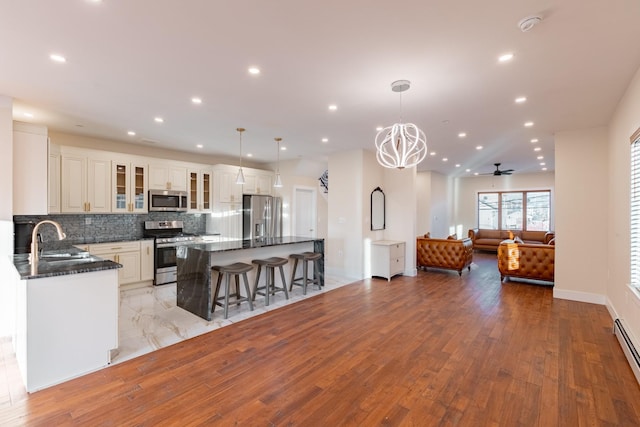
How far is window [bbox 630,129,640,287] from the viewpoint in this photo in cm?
301

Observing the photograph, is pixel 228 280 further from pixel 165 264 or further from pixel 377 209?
pixel 377 209

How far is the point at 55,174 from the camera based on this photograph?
470cm

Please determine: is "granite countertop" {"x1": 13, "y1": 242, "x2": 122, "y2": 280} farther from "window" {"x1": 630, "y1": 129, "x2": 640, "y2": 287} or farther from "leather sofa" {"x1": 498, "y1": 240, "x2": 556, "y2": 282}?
"leather sofa" {"x1": 498, "y1": 240, "x2": 556, "y2": 282}

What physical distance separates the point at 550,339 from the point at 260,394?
324cm

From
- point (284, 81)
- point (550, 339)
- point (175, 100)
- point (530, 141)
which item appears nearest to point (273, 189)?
point (175, 100)

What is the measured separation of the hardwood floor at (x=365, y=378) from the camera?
2080mm

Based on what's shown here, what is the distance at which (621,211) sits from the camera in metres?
3.60

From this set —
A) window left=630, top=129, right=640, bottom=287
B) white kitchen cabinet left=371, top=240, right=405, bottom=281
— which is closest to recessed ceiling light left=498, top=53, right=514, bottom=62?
window left=630, top=129, right=640, bottom=287

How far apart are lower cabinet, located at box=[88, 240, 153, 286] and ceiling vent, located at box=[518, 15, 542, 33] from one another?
5.95 metres

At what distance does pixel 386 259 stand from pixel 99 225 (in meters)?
5.55

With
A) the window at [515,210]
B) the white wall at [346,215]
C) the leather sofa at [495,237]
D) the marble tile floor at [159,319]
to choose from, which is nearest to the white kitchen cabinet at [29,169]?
the marble tile floor at [159,319]

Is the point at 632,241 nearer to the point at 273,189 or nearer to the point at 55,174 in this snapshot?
the point at 273,189

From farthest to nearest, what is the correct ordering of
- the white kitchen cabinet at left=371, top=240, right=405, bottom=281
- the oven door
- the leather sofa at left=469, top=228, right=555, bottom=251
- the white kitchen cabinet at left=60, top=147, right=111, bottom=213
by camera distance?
the leather sofa at left=469, top=228, right=555, bottom=251 < the white kitchen cabinet at left=371, top=240, right=405, bottom=281 < the oven door < the white kitchen cabinet at left=60, top=147, right=111, bottom=213

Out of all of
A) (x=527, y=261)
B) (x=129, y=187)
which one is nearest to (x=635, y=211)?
(x=527, y=261)
